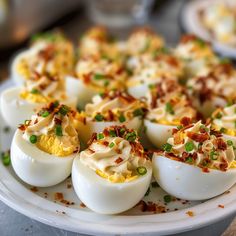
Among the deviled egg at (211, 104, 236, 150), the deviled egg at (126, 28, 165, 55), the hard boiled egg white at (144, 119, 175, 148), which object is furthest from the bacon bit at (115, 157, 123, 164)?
the deviled egg at (126, 28, 165, 55)

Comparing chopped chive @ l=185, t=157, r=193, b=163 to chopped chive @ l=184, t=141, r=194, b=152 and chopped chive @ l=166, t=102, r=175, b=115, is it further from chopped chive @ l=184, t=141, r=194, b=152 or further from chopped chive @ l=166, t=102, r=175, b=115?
chopped chive @ l=166, t=102, r=175, b=115

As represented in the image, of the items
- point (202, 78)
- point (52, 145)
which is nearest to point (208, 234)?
point (52, 145)

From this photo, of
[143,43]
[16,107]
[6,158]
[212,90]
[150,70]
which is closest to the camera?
[6,158]

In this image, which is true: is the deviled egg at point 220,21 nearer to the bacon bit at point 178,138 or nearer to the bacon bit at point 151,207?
the bacon bit at point 178,138

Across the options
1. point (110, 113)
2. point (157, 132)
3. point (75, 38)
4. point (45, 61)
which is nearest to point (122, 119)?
point (110, 113)

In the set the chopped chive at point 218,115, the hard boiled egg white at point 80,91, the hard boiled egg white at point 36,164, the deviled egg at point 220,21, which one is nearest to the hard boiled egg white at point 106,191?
the hard boiled egg white at point 36,164

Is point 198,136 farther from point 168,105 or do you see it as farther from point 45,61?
point 45,61
